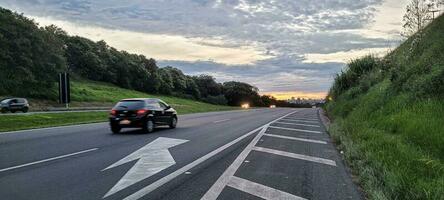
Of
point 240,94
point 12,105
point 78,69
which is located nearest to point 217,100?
point 240,94

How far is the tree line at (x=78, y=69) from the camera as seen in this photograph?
59.8 metres

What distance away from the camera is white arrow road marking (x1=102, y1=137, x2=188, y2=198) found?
8711mm

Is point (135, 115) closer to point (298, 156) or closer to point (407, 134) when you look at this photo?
point (298, 156)

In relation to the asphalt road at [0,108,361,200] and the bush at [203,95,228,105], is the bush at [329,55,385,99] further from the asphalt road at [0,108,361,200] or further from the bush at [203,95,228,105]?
the bush at [203,95,228,105]

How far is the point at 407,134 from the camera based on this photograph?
39.7 ft

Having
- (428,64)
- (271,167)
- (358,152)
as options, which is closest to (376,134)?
(358,152)

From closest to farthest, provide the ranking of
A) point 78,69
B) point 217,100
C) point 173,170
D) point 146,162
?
point 173,170, point 146,162, point 78,69, point 217,100

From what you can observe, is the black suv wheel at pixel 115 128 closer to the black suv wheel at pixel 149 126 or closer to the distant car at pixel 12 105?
the black suv wheel at pixel 149 126

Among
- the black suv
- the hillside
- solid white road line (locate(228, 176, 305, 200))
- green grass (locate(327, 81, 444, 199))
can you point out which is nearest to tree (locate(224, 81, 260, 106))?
the hillside

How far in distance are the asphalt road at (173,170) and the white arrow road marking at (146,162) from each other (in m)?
0.02

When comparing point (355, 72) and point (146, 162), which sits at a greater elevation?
point (355, 72)

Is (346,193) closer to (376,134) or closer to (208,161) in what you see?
(208,161)

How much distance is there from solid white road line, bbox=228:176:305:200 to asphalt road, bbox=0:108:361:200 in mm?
15

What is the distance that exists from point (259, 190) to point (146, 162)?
3.92m
